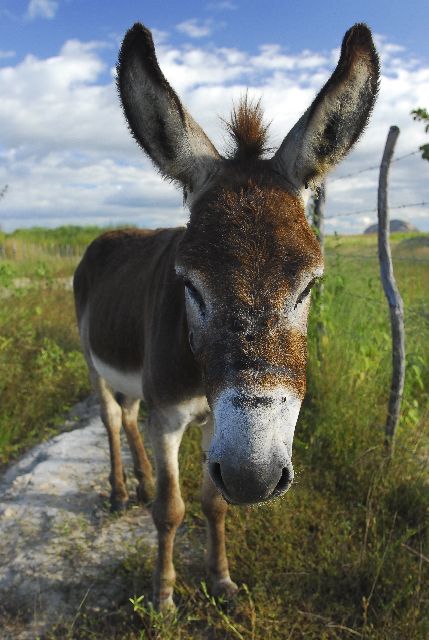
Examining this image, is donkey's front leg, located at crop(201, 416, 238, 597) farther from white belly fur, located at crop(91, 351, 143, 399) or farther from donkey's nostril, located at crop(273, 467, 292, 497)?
donkey's nostril, located at crop(273, 467, 292, 497)

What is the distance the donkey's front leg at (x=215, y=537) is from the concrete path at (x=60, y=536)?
0.55 meters

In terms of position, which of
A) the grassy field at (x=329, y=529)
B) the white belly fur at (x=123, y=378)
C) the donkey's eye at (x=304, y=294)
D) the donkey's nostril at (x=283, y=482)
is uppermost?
the donkey's eye at (x=304, y=294)

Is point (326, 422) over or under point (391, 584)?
over

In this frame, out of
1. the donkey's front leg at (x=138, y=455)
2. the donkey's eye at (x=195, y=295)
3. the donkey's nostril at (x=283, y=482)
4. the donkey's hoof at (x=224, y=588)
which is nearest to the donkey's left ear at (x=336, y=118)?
the donkey's eye at (x=195, y=295)

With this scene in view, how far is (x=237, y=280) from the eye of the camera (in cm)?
182

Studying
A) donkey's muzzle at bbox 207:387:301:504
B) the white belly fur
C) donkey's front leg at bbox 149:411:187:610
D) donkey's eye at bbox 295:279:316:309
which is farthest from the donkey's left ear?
the white belly fur

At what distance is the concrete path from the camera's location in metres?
3.08

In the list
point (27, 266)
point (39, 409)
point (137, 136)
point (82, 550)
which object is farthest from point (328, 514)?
point (27, 266)

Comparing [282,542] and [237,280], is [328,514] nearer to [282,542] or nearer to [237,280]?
[282,542]

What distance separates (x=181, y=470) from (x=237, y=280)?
8.98ft

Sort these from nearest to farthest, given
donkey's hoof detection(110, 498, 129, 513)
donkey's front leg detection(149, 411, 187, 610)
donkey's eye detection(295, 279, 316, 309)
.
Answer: donkey's eye detection(295, 279, 316, 309) < donkey's front leg detection(149, 411, 187, 610) < donkey's hoof detection(110, 498, 129, 513)

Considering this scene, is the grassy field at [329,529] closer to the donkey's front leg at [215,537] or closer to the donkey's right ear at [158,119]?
the donkey's front leg at [215,537]

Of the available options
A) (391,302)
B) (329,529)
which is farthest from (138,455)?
(391,302)

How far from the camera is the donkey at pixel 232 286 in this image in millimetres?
1691
